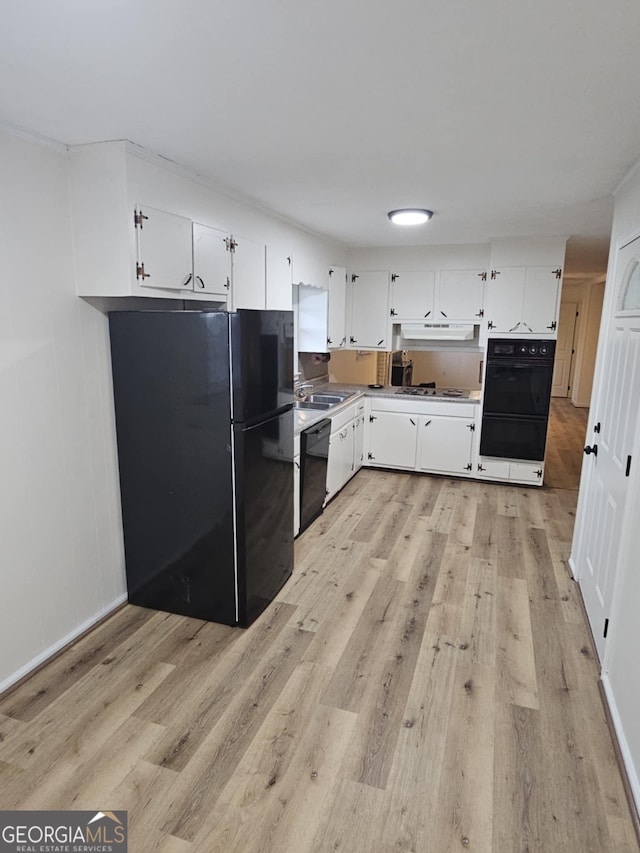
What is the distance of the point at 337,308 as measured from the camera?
5176mm

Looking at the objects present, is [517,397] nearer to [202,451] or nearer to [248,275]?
[248,275]

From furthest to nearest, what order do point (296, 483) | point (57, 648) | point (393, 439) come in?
point (393, 439)
point (296, 483)
point (57, 648)

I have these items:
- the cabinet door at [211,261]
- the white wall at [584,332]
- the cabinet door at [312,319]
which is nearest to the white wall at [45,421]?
the cabinet door at [211,261]

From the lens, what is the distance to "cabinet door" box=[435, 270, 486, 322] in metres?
4.98

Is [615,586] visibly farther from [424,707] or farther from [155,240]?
[155,240]

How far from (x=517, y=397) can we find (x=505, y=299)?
93 cm

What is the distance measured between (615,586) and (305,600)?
1652mm

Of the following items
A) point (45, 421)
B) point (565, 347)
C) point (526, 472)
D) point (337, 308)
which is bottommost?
point (526, 472)

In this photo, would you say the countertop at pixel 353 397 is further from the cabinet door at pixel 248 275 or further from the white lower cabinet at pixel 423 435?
the cabinet door at pixel 248 275

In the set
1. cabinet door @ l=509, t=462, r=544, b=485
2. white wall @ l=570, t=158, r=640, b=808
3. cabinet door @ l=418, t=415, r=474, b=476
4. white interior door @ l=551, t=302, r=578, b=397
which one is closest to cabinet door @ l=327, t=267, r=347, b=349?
cabinet door @ l=418, t=415, r=474, b=476

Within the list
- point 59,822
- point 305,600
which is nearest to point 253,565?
point 305,600

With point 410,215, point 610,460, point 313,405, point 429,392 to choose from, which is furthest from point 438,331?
point 610,460

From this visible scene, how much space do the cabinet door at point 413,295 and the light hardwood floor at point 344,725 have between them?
287cm

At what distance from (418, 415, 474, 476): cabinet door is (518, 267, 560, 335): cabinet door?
1.10 m
